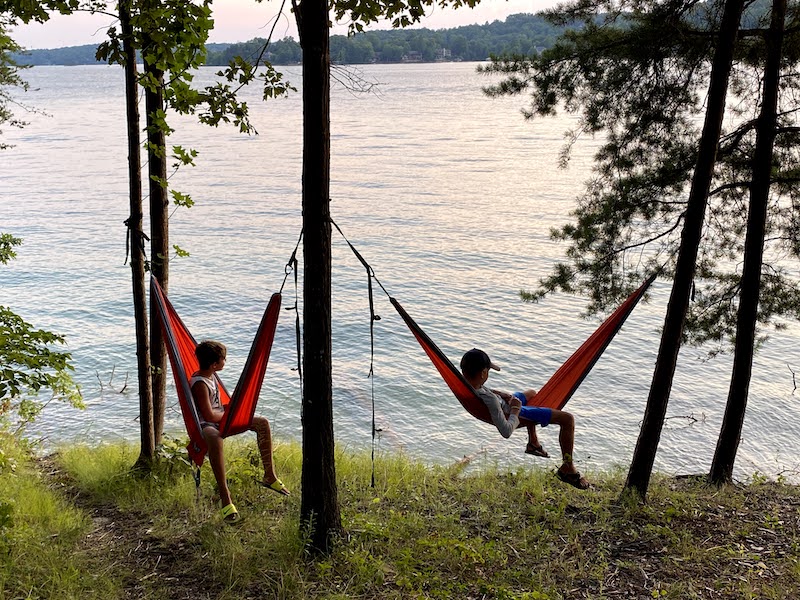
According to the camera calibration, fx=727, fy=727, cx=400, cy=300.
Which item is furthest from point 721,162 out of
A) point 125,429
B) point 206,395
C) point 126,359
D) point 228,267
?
point 228,267

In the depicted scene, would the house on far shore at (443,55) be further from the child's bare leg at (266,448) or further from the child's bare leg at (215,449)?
the child's bare leg at (215,449)

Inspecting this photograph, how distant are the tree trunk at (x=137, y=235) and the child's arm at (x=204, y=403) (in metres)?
0.89

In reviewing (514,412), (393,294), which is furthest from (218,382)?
(393,294)

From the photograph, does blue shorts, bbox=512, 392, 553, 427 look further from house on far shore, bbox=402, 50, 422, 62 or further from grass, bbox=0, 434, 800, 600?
house on far shore, bbox=402, 50, 422, 62

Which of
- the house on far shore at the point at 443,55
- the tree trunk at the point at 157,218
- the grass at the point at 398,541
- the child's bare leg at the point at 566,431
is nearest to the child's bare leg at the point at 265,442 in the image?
the grass at the point at 398,541

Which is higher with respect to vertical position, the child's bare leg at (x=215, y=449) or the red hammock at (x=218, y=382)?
the red hammock at (x=218, y=382)

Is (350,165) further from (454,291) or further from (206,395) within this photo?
(206,395)

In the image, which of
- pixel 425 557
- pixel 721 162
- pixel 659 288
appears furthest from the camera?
pixel 659 288

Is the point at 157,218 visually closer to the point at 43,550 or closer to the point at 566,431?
the point at 43,550

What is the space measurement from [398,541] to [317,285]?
1.68 metres

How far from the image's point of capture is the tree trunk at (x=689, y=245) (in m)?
4.74

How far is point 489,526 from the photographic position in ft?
A: 15.8

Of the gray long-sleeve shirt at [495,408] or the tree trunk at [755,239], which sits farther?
the tree trunk at [755,239]

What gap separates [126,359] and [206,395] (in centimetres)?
753
